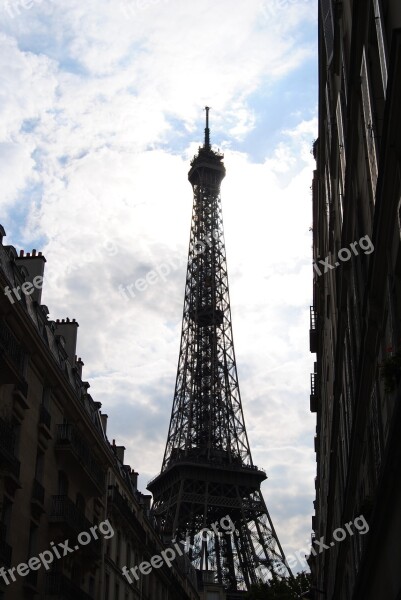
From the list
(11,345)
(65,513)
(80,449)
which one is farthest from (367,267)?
(80,449)

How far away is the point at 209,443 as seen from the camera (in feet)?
364

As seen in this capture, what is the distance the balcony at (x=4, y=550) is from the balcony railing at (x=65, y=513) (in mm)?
4827

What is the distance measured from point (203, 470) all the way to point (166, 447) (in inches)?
339

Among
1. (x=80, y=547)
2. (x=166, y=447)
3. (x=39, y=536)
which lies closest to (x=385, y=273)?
(x=39, y=536)

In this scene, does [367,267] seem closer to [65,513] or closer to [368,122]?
[368,122]

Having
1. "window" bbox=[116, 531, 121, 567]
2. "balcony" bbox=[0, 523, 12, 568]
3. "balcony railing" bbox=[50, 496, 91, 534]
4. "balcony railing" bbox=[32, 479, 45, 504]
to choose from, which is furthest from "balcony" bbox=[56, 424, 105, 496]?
"balcony" bbox=[0, 523, 12, 568]

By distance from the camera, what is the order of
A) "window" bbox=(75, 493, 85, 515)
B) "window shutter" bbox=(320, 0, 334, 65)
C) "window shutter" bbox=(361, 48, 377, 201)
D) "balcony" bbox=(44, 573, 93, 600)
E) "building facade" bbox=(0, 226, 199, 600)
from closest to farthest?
"window shutter" bbox=(361, 48, 377, 201) < "window shutter" bbox=(320, 0, 334, 65) < "building facade" bbox=(0, 226, 199, 600) < "balcony" bbox=(44, 573, 93, 600) < "window" bbox=(75, 493, 85, 515)

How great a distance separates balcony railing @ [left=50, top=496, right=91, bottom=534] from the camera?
111 feet

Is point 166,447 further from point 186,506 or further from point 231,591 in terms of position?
→ point 231,591

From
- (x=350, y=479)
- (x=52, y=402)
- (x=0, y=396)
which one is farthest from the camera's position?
(x=52, y=402)

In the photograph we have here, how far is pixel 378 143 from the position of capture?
16.5m

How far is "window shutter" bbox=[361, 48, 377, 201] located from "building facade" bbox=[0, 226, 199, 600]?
1466 centimetres

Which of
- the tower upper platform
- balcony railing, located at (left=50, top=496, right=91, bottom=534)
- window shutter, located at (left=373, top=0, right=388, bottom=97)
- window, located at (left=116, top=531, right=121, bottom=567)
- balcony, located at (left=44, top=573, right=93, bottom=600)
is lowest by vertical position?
balcony, located at (left=44, top=573, right=93, bottom=600)

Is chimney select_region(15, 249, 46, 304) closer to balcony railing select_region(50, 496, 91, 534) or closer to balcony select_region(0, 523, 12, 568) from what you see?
balcony railing select_region(50, 496, 91, 534)
